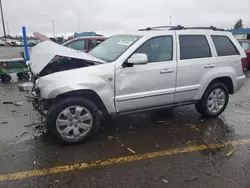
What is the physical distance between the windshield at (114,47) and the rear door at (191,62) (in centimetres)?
94

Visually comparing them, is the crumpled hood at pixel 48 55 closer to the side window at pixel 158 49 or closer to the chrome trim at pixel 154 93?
the chrome trim at pixel 154 93

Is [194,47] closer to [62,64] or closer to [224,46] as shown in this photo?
[224,46]

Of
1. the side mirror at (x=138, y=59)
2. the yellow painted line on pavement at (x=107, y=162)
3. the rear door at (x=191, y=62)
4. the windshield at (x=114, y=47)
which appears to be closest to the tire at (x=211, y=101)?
the rear door at (x=191, y=62)

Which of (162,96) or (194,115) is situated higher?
(162,96)

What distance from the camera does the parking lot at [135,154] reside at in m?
2.94

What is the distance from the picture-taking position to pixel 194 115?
5301mm

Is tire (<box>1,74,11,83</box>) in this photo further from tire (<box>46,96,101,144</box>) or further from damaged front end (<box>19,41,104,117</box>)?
tire (<box>46,96,101,144</box>)

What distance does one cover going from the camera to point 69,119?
371 centimetres

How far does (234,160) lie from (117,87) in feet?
6.65

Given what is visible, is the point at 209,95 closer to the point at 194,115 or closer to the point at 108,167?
the point at 194,115

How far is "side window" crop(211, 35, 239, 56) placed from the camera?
487 cm

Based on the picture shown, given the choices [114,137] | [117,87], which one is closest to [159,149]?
[114,137]

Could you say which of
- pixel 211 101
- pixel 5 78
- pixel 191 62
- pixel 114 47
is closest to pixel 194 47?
pixel 191 62

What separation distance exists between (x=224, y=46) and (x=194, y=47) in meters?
0.79
